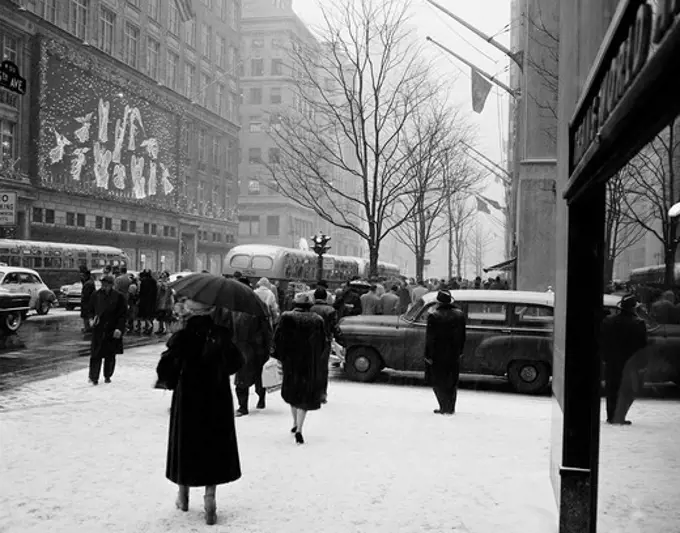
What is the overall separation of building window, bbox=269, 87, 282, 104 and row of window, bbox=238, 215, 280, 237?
14850mm

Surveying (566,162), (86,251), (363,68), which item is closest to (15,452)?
(566,162)

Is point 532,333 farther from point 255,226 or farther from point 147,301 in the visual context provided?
point 255,226

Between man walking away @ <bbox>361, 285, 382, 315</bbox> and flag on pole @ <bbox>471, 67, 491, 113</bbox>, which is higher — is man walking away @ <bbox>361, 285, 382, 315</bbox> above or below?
below

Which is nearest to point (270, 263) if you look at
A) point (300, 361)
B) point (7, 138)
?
point (7, 138)

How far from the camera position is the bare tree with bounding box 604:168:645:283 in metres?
3.95

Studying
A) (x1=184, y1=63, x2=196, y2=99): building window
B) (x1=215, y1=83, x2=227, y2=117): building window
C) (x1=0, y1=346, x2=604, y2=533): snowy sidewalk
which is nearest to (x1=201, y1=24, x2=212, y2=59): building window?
(x1=184, y1=63, x2=196, y2=99): building window

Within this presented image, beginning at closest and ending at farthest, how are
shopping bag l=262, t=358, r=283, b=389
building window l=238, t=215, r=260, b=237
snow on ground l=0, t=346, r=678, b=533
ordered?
snow on ground l=0, t=346, r=678, b=533
shopping bag l=262, t=358, r=283, b=389
building window l=238, t=215, r=260, b=237

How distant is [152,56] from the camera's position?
56.9 m

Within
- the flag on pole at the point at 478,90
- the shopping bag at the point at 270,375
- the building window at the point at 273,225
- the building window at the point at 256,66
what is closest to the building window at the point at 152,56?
the building window at the point at 273,225

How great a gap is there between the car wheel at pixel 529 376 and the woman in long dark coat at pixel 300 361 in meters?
4.85

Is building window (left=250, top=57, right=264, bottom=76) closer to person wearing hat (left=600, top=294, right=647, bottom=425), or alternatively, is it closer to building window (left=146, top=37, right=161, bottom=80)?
building window (left=146, top=37, right=161, bottom=80)

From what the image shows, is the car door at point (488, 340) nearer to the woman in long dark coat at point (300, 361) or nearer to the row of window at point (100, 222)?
the woman in long dark coat at point (300, 361)

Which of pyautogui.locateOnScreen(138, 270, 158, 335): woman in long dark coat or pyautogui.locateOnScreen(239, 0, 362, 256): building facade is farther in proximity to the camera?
pyautogui.locateOnScreen(239, 0, 362, 256): building facade

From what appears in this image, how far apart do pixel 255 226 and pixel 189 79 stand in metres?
29.7
